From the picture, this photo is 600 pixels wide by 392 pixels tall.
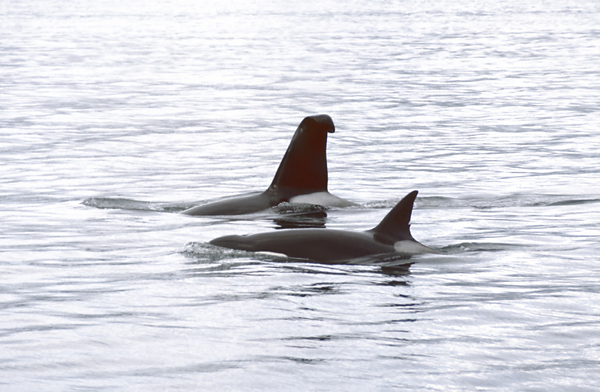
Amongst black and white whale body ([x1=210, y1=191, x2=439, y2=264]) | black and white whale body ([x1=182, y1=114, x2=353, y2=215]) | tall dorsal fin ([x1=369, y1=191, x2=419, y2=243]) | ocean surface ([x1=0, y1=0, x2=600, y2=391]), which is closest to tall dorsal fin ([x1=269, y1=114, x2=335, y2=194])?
black and white whale body ([x1=182, y1=114, x2=353, y2=215])

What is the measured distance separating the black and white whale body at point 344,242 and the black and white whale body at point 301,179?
310 centimetres

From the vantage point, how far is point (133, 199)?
1521cm

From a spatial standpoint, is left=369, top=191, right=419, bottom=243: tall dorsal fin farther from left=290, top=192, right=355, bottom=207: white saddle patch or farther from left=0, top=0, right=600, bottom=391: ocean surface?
left=290, top=192, right=355, bottom=207: white saddle patch

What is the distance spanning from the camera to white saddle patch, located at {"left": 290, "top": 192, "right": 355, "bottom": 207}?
544 inches

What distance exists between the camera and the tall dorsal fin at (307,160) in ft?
45.7

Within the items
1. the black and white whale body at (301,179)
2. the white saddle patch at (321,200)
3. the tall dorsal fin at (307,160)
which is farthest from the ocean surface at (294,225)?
the tall dorsal fin at (307,160)

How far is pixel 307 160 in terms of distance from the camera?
45.8ft

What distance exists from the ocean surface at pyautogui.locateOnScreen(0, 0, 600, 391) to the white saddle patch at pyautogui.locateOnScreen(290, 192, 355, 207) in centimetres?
16

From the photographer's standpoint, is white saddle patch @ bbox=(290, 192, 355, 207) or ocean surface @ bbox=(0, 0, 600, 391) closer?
ocean surface @ bbox=(0, 0, 600, 391)

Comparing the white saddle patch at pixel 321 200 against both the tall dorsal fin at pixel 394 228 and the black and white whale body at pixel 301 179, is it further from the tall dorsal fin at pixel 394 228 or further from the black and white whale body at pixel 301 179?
the tall dorsal fin at pixel 394 228

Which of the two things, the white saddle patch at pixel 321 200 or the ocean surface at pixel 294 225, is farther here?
the white saddle patch at pixel 321 200

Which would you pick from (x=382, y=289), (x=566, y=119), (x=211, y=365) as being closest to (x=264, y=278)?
(x=382, y=289)

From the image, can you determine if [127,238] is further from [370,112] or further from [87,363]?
[370,112]

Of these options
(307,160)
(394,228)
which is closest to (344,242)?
(394,228)
